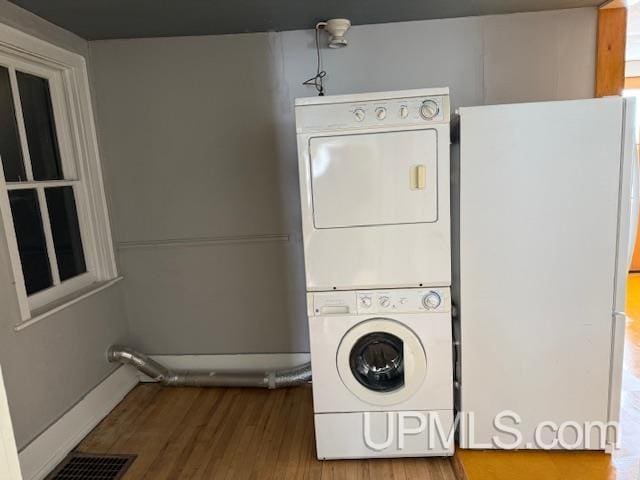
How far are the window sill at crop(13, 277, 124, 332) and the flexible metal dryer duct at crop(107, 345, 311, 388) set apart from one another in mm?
432

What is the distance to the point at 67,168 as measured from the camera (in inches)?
101

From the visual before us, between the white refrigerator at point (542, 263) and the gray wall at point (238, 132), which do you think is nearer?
the white refrigerator at point (542, 263)

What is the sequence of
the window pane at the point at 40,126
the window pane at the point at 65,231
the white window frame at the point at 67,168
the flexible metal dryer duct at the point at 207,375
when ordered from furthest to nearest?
the flexible metal dryer duct at the point at 207,375 → the window pane at the point at 65,231 → the window pane at the point at 40,126 → the white window frame at the point at 67,168

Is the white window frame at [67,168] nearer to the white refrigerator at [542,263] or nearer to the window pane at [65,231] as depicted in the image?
the window pane at [65,231]

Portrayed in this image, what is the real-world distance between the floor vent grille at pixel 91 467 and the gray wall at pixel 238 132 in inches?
34.2

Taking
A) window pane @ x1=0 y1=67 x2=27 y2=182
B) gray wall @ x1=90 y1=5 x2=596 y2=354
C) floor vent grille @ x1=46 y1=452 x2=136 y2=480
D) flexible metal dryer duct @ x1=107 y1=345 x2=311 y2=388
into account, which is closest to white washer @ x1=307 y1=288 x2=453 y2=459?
flexible metal dryer duct @ x1=107 y1=345 x2=311 y2=388

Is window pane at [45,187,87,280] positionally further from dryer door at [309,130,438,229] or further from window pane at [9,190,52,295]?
dryer door at [309,130,438,229]

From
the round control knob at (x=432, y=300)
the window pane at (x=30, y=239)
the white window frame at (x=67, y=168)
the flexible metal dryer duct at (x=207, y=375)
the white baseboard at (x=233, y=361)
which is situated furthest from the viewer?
the white baseboard at (x=233, y=361)

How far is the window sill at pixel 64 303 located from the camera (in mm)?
2043

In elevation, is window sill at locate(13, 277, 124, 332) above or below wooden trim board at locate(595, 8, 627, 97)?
below

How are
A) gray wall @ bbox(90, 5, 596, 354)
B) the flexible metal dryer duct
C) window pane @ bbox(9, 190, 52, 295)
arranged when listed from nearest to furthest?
1. window pane @ bbox(9, 190, 52, 295)
2. gray wall @ bbox(90, 5, 596, 354)
3. the flexible metal dryer duct

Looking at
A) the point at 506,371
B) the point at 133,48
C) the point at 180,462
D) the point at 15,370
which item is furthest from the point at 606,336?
the point at 133,48

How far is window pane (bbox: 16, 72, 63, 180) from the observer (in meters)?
2.29

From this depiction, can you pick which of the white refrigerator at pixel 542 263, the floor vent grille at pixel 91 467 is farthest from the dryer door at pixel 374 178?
the floor vent grille at pixel 91 467
